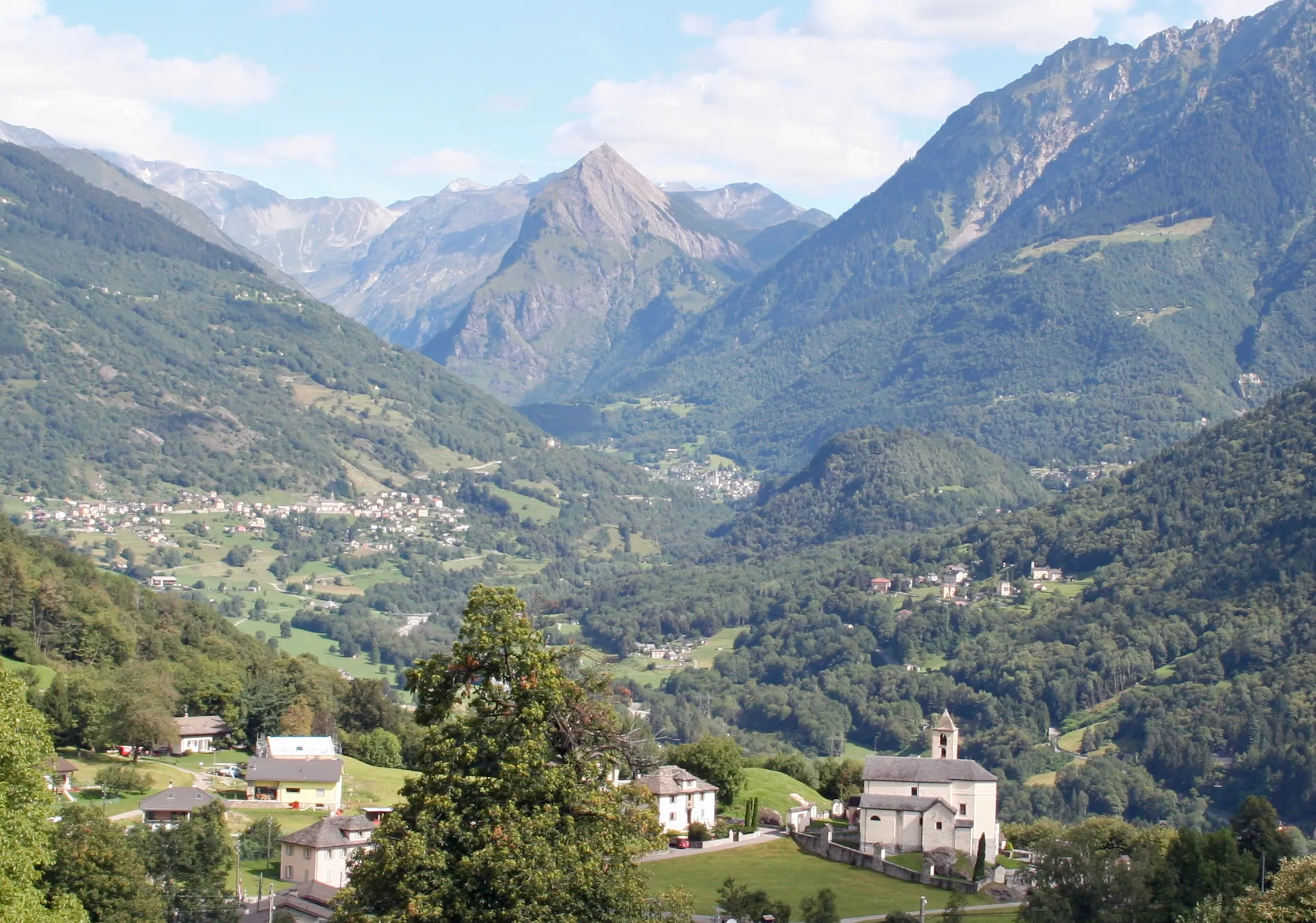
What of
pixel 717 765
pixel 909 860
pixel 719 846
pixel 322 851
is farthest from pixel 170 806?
pixel 909 860

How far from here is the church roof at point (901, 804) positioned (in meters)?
71.4

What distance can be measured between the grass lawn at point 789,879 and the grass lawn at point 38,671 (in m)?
34.5

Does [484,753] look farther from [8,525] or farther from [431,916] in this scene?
[8,525]

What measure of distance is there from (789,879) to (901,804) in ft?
Result: 31.3

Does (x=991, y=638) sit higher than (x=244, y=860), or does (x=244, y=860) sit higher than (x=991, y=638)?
(x=991, y=638)

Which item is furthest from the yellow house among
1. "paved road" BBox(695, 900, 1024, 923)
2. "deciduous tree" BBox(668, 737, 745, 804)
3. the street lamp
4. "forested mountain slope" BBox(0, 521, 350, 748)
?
"paved road" BBox(695, 900, 1024, 923)

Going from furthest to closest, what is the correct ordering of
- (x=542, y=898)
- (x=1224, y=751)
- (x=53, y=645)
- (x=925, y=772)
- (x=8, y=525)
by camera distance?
(x=1224, y=751) < (x=8, y=525) < (x=53, y=645) < (x=925, y=772) < (x=542, y=898)

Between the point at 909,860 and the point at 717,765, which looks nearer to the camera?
the point at 909,860

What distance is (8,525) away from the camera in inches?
→ 4638

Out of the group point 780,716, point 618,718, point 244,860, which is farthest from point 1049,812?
point 618,718

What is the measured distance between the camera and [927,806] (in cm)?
7150

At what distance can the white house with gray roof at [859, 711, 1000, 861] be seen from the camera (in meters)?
71.4

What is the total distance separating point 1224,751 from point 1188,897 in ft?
296

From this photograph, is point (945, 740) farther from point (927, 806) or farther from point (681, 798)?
point (681, 798)
